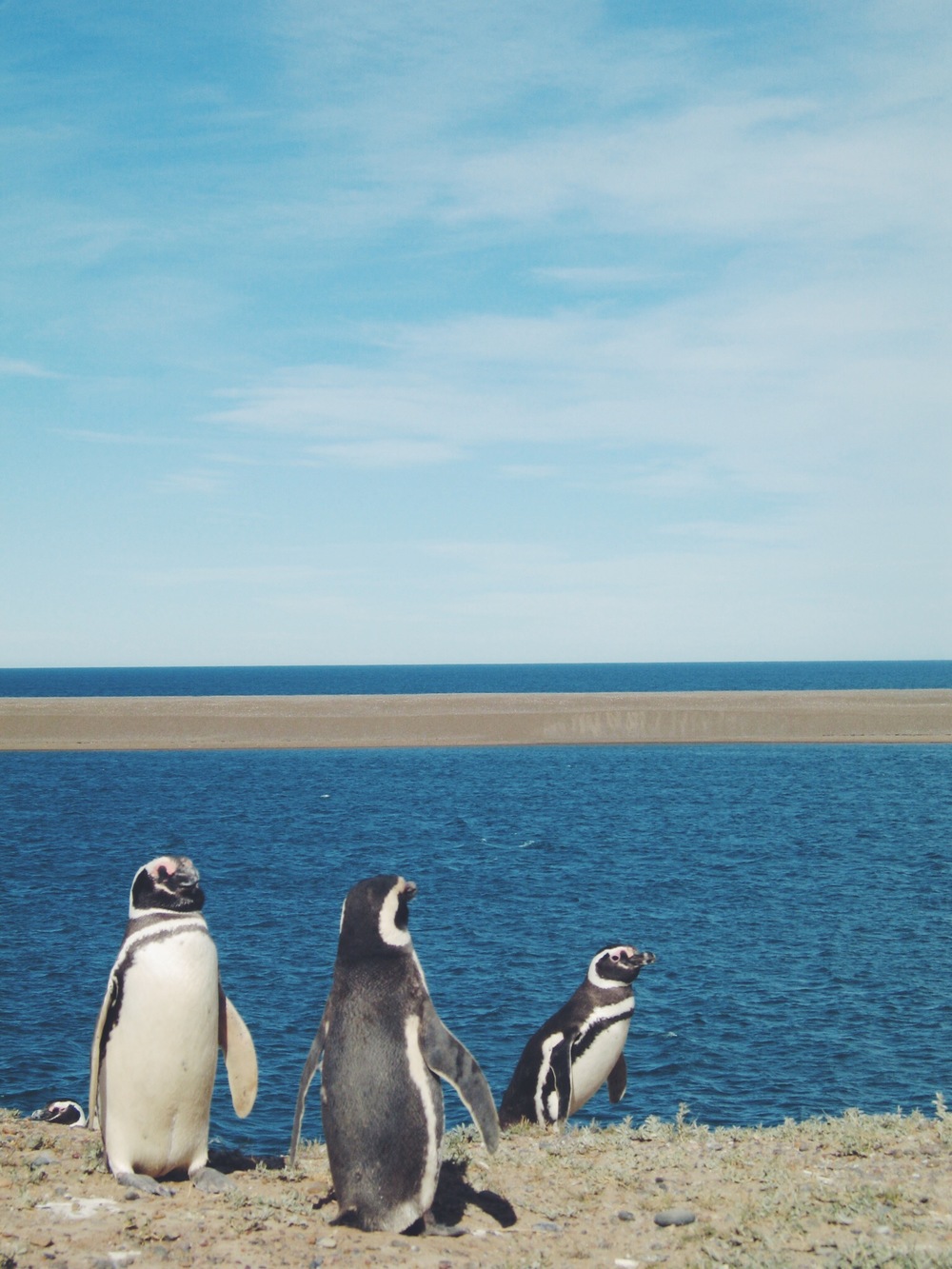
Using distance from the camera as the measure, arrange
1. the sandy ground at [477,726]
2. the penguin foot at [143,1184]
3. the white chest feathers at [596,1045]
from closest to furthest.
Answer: the penguin foot at [143,1184], the white chest feathers at [596,1045], the sandy ground at [477,726]

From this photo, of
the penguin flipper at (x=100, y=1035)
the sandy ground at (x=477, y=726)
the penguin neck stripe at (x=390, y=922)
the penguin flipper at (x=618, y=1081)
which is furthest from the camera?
the sandy ground at (x=477, y=726)

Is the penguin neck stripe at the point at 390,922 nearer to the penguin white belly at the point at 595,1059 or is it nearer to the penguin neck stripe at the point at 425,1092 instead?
the penguin neck stripe at the point at 425,1092

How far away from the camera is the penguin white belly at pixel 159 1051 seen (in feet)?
24.8

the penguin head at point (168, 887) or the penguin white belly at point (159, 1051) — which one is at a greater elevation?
the penguin head at point (168, 887)

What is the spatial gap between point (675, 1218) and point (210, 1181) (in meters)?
3.05

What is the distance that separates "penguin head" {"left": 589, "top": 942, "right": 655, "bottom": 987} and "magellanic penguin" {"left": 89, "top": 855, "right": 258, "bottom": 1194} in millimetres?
4706

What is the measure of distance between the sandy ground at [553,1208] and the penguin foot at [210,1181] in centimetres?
7

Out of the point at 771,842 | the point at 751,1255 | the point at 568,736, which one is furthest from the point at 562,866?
the point at 568,736

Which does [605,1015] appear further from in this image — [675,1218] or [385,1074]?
[385,1074]

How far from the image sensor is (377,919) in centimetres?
709

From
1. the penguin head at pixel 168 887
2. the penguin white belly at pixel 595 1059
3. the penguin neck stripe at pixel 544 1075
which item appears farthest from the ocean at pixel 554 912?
the penguin head at pixel 168 887

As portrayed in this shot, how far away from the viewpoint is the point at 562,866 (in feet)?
114

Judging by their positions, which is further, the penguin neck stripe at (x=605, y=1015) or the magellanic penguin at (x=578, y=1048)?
the penguin neck stripe at (x=605, y=1015)

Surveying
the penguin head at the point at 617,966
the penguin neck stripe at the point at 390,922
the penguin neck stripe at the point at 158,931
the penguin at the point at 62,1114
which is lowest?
the penguin at the point at 62,1114
